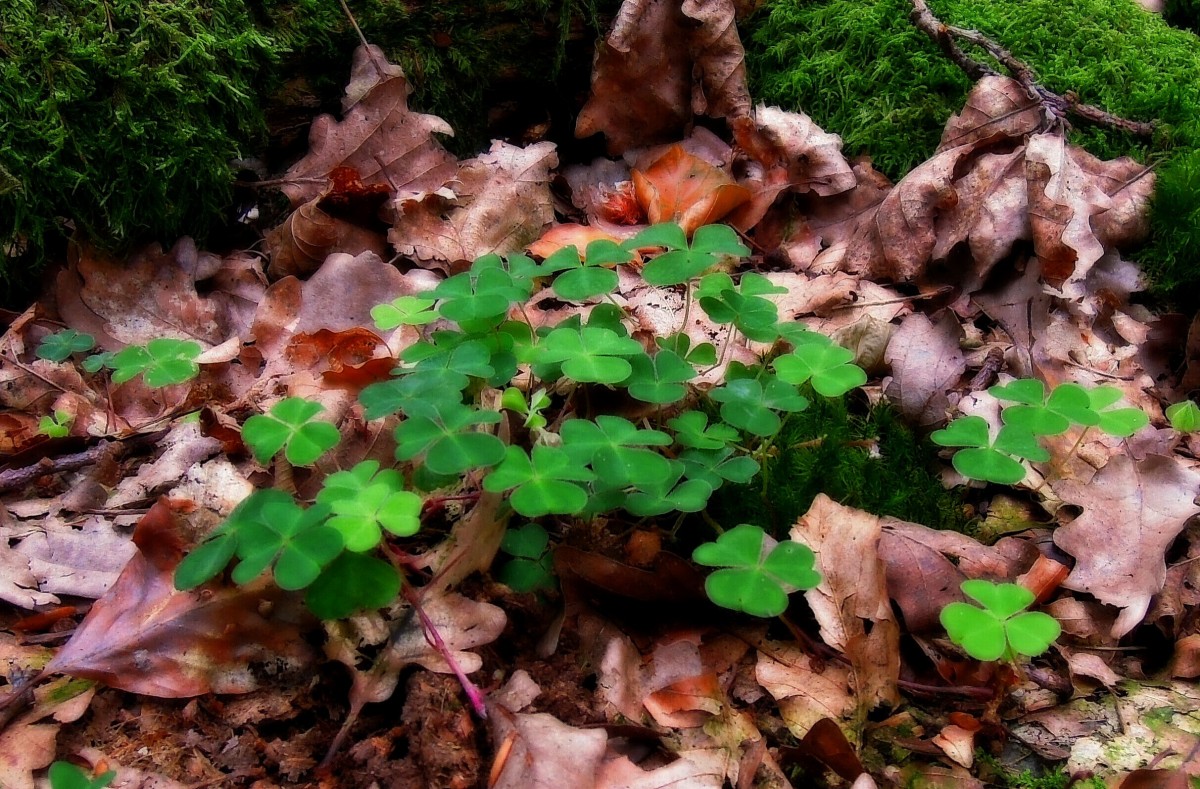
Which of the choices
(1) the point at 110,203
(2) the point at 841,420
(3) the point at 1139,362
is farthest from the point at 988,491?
(1) the point at 110,203

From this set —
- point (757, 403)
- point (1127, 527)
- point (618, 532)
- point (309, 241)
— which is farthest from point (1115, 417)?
point (309, 241)

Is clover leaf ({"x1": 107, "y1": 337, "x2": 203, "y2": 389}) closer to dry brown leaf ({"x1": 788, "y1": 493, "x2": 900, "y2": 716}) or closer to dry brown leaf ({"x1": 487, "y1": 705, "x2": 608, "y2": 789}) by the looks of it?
dry brown leaf ({"x1": 487, "y1": 705, "x2": 608, "y2": 789})

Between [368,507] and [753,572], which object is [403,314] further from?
[753,572]

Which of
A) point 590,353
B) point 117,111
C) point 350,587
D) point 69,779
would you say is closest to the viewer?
point 69,779

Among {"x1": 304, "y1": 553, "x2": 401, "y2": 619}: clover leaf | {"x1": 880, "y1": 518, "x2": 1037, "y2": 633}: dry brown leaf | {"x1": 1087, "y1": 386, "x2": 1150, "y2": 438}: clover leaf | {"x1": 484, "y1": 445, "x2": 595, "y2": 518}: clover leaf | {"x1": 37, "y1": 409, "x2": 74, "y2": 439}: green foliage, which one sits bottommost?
{"x1": 880, "y1": 518, "x2": 1037, "y2": 633}: dry brown leaf

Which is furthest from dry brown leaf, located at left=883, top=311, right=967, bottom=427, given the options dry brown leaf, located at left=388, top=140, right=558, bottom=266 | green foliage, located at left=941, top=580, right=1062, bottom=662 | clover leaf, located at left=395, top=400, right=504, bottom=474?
dry brown leaf, located at left=388, top=140, right=558, bottom=266

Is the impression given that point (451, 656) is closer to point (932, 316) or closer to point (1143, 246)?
point (932, 316)
